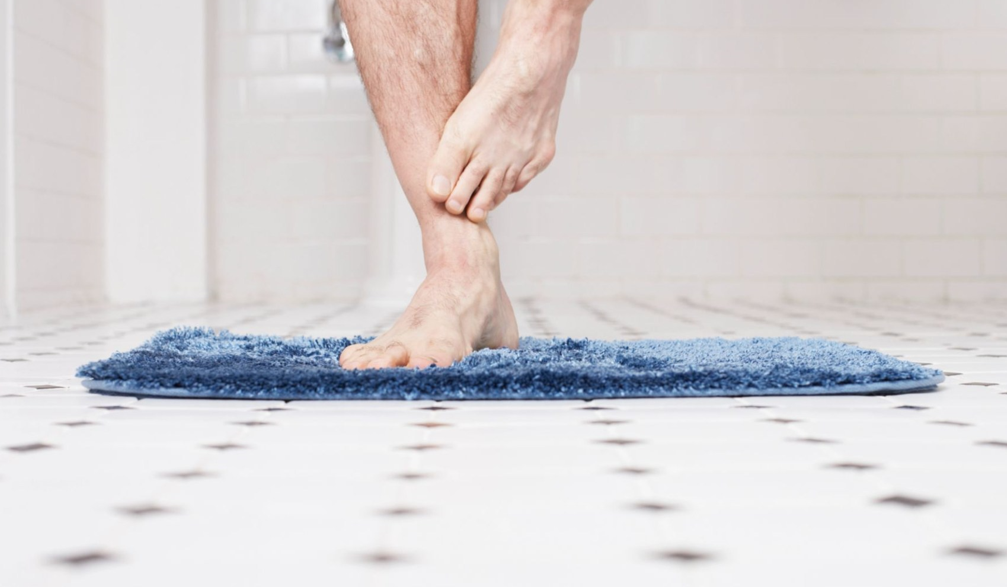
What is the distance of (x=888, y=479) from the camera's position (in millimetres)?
741

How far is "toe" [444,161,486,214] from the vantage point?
1.35 metres

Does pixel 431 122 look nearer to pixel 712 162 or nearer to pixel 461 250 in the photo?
pixel 461 250

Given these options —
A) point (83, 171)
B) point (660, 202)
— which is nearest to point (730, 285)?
point (660, 202)

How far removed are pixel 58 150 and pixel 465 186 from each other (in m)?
2.10

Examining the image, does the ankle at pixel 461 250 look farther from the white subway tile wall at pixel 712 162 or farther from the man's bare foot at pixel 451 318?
the white subway tile wall at pixel 712 162

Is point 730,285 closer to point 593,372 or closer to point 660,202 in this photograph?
point 660,202

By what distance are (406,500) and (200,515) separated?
0.13 m

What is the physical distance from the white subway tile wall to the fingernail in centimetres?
215

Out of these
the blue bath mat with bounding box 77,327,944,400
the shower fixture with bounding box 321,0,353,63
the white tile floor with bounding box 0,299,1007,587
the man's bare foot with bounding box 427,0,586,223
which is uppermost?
the shower fixture with bounding box 321,0,353,63

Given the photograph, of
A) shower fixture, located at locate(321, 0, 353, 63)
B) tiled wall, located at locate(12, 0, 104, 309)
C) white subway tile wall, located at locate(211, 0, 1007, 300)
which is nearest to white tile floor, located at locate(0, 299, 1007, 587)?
tiled wall, located at locate(12, 0, 104, 309)

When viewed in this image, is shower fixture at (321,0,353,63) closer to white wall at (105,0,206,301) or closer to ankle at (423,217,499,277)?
white wall at (105,0,206,301)

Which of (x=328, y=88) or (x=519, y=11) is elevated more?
(x=328, y=88)

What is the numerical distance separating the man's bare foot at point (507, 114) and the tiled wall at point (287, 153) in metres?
2.12

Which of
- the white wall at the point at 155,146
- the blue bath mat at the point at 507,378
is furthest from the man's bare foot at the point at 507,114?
the white wall at the point at 155,146
